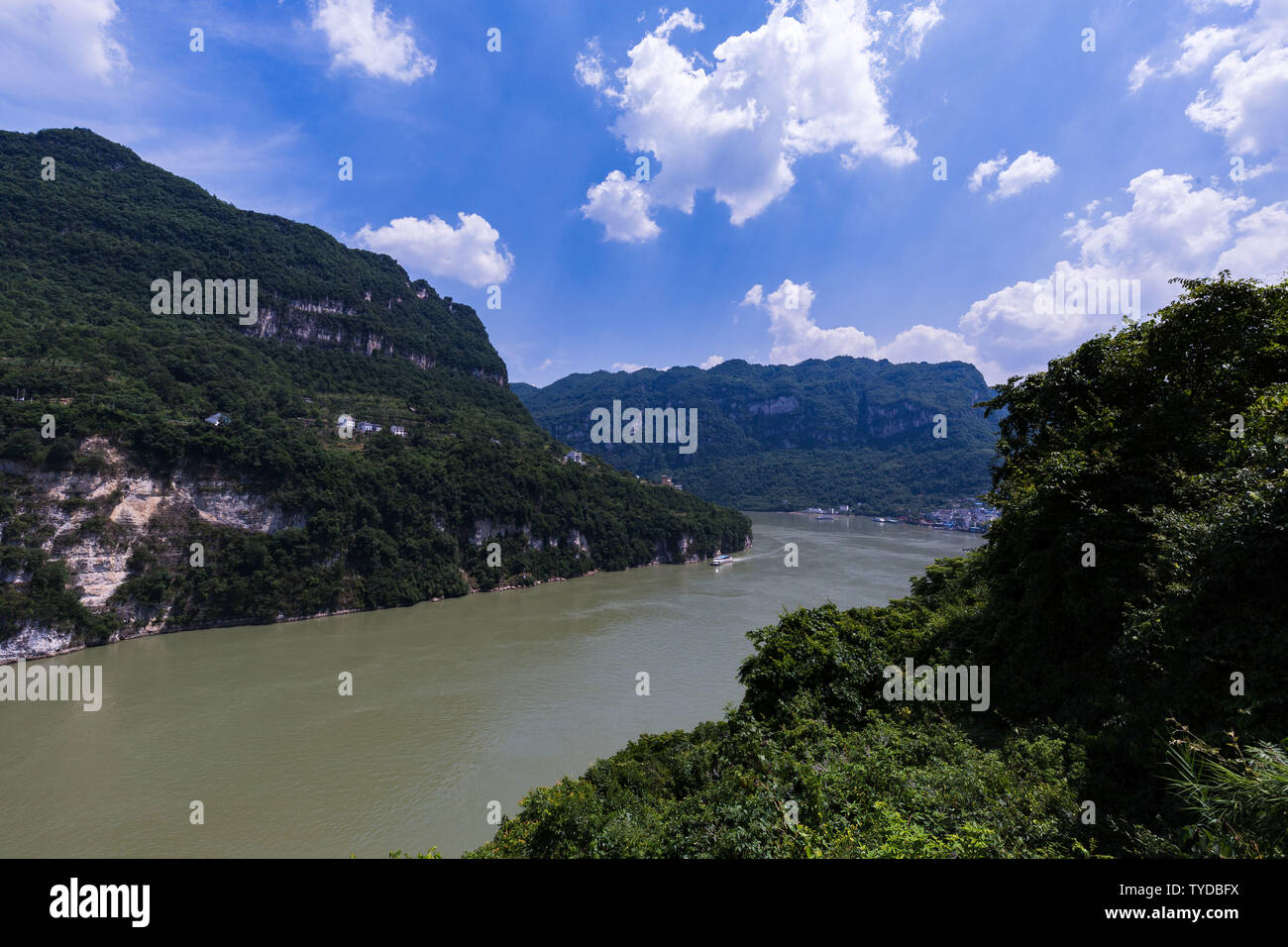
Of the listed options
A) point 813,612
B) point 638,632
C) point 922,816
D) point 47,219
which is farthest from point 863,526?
point 47,219

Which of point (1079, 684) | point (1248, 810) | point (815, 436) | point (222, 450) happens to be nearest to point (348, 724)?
point (1079, 684)

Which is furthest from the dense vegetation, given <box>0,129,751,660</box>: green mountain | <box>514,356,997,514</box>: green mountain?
<box>514,356,997,514</box>: green mountain

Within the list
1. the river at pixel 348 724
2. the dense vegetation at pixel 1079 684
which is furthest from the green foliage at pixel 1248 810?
the river at pixel 348 724

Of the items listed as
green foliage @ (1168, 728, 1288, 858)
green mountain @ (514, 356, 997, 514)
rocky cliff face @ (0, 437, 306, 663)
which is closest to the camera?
green foliage @ (1168, 728, 1288, 858)

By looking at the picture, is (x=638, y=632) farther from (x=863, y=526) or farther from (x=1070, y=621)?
(x=863, y=526)

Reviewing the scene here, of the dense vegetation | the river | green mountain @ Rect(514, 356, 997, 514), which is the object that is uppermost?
green mountain @ Rect(514, 356, 997, 514)

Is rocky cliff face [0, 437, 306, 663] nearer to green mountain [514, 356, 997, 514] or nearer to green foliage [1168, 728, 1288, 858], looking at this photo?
green foliage [1168, 728, 1288, 858]

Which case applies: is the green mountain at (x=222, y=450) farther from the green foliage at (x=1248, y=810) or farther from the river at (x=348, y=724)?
the green foliage at (x=1248, y=810)

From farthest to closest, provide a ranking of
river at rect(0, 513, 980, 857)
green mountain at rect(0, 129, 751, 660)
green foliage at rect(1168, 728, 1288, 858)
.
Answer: green mountain at rect(0, 129, 751, 660) → river at rect(0, 513, 980, 857) → green foliage at rect(1168, 728, 1288, 858)
